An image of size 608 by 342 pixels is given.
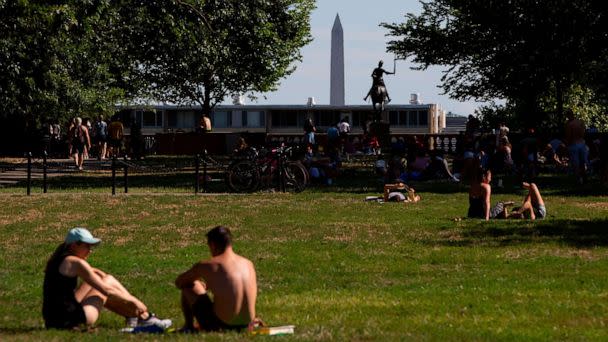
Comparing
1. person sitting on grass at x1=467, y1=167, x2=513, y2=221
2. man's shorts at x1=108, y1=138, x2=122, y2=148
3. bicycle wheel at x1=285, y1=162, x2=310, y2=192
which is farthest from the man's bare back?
man's shorts at x1=108, y1=138, x2=122, y2=148

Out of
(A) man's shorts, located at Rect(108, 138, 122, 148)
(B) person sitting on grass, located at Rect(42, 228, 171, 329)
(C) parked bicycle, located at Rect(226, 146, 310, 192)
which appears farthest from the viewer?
(A) man's shorts, located at Rect(108, 138, 122, 148)

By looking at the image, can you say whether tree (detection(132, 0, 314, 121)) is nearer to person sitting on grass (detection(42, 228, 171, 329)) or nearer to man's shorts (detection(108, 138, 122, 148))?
man's shorts (detection(108, 138, 122, 148))

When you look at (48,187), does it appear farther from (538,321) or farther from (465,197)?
(538,321)

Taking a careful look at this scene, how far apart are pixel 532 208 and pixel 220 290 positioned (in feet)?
43.8

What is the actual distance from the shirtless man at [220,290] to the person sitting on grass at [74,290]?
0.51m

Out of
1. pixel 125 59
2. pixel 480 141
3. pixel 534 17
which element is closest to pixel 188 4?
pixel 480 141

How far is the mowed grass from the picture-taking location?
41.9ft

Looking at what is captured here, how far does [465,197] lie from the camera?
29609 millimetres

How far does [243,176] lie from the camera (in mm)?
31672

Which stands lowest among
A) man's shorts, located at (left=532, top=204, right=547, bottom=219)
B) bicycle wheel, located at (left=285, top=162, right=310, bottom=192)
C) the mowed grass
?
the mowed grass

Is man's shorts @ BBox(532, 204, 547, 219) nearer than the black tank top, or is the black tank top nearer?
the black tank top

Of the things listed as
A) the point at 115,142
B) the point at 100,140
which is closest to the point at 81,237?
the point at 115,142

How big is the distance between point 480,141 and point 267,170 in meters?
11.0

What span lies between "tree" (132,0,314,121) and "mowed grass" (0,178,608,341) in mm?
23372
